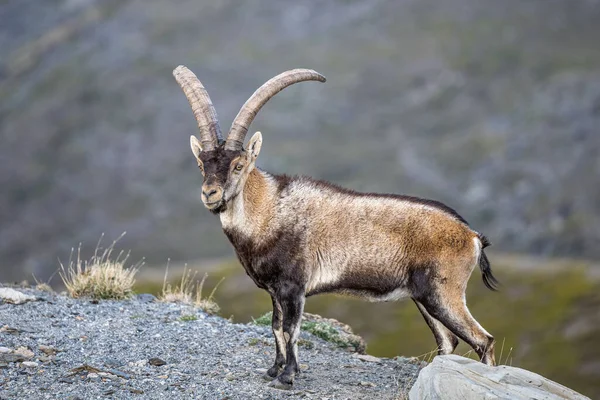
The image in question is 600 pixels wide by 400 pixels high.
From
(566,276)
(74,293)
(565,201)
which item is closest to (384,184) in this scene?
(565,201)

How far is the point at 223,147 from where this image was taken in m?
13.6

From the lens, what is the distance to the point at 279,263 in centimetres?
1359

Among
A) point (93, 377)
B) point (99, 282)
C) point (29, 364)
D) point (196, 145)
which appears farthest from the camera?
point (99, 282)

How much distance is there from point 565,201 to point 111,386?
153 meters

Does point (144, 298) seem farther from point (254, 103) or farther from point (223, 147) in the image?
point (254, 103)

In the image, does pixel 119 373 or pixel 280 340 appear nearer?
pixel 119 373

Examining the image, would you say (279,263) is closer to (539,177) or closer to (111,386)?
(111,386)

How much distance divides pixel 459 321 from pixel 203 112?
200 inches

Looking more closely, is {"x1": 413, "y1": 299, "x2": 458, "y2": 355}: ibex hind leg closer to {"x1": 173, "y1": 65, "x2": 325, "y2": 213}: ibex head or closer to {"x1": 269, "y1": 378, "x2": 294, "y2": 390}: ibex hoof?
{"x1": 269, "y1": 378, "x2": 294, "y2": 390}: ibex hoof

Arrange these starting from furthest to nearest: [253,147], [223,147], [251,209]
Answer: [253,147] → [251,209] → [223,147]

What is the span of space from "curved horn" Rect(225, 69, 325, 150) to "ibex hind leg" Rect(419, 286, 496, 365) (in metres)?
3.80

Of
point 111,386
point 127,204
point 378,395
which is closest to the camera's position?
point 111,386

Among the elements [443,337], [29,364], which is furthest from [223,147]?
[443,337]

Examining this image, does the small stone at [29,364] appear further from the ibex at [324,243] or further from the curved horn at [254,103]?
the curved horn at [254,103]
